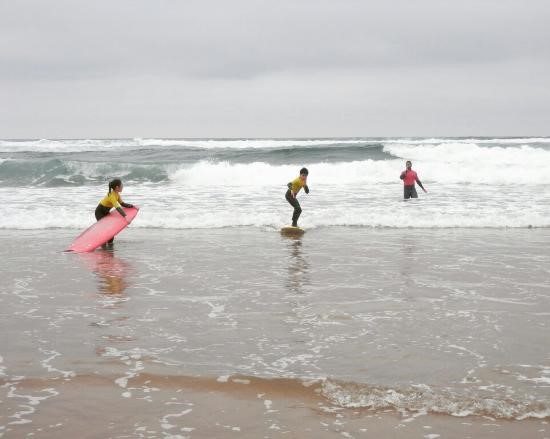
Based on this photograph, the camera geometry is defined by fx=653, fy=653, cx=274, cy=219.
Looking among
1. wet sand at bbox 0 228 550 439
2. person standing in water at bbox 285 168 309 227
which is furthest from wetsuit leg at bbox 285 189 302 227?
wet sand at bbox 0 228 550 439

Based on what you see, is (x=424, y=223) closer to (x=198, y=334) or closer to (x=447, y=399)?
(x=198, y=334)

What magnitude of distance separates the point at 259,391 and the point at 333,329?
167cm

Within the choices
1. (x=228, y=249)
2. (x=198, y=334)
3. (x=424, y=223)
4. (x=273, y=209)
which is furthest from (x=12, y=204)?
(x=198, y=334)

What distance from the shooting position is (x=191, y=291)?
7.91 meters

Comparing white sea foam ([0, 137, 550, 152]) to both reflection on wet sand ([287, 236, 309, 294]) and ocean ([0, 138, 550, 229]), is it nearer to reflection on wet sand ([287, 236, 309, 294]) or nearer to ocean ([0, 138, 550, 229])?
ocean ([0, 138, 550, 229])

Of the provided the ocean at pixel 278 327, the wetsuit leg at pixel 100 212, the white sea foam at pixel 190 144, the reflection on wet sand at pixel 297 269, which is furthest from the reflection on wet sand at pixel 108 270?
the white sea foam at pixel 190 144

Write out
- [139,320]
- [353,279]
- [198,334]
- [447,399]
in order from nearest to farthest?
[447,399]
[198,334]
[139,320]
[353,279]

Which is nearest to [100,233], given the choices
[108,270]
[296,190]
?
[108,270]

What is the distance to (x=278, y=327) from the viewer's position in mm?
6242

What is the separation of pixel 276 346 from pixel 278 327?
60 cm

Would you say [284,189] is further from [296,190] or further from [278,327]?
[278,327]

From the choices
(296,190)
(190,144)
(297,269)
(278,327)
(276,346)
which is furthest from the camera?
(190,144)

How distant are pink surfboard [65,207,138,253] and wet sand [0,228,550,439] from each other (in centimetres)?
96

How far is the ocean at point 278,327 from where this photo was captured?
4184 mm
